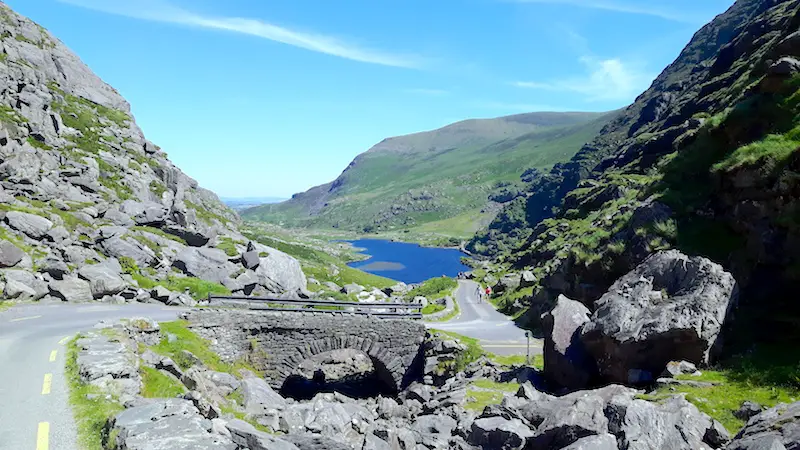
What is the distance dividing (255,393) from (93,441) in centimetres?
1396

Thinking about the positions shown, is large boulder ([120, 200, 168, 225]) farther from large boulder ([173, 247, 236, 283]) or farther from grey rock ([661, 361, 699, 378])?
grey rock ([661, 361, 699, 378])

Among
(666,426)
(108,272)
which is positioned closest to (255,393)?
(108,272)

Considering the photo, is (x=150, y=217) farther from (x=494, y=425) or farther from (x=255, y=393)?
(x=494, y=425)

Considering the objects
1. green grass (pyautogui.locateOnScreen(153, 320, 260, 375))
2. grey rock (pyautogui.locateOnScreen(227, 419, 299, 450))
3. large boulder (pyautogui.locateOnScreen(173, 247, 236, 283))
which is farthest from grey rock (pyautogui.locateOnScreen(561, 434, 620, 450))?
large boulder (pyautogui.locateOnScreen(173, 247, 236, 283))

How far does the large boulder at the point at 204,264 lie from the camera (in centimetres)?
4200

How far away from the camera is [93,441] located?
10453mm

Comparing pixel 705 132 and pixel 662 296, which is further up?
pixel 705 132

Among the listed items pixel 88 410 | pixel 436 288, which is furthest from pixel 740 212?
pixel 436 288

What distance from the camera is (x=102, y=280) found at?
30.7 metres

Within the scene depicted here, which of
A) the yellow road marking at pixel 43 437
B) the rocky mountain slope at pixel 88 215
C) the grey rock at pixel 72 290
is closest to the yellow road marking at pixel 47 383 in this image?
the yellow road marking at pixel 43 437

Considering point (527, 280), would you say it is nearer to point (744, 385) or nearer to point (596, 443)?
point (744, 385)

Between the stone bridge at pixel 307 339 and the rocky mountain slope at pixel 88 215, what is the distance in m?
6.43

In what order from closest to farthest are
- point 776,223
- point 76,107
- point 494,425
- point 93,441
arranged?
point 93,441, point 494,425, point 776,223, point 76,107

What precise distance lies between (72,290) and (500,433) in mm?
27153
